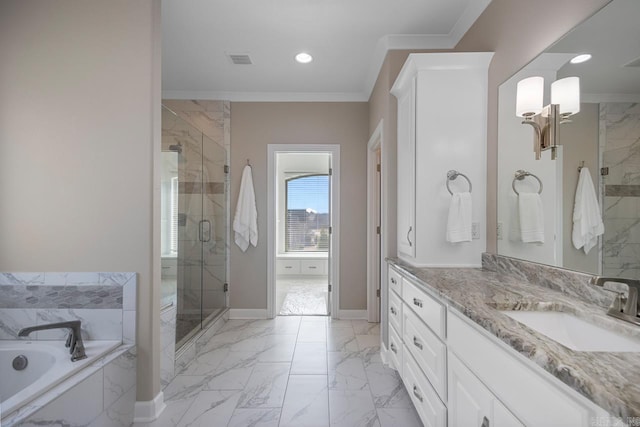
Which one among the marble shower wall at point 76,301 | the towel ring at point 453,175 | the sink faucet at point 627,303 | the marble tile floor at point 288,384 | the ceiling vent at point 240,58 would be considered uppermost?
the ceiling vent at point 240,58

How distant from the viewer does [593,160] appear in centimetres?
118

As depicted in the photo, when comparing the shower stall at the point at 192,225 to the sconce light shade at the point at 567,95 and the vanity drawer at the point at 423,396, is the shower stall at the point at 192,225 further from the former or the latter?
the sconce light shade at the point at 567,95

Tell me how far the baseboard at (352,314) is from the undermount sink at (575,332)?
2.51 meters

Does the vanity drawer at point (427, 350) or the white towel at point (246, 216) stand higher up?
the white towel at point (246, 216)

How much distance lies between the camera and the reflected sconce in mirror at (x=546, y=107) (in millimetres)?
1279

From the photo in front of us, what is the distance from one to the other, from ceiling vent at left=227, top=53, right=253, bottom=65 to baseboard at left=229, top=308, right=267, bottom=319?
2726mm

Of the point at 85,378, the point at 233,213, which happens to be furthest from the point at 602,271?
the point at 233,213

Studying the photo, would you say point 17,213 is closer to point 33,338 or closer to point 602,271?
point 33,338

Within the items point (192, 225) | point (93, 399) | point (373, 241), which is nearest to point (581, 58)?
point (373, 241)

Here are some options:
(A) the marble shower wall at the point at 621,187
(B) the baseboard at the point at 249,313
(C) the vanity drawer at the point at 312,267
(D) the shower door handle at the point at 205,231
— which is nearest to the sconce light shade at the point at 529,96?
(A) the marble shower wall at the point at 621,187

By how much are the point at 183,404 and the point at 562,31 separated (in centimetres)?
297

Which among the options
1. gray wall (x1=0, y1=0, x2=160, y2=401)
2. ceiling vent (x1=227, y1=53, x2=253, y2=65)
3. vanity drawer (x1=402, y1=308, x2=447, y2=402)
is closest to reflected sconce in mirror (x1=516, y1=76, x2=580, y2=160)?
vanity drawer (x1=402, y1=308, x2=447, y2=402)

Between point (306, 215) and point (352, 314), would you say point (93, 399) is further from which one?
point (306, 215)

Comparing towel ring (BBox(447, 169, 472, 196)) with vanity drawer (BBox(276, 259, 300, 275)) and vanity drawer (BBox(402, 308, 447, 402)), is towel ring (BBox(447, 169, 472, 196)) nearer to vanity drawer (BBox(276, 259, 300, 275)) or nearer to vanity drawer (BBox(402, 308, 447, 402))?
vanity drawer (BBox(402, 308, 447, 402))
